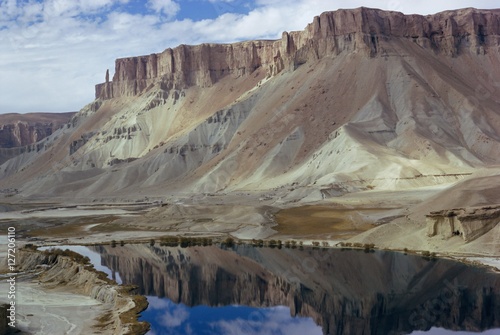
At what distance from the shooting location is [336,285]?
161 feet

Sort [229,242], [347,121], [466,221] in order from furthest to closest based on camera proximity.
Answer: [347,121] < [229,242] < [466,221]

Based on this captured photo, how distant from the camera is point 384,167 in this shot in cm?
12388

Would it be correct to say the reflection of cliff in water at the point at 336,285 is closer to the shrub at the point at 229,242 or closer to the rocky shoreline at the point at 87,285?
the rocky shoreline at the point at 87,285

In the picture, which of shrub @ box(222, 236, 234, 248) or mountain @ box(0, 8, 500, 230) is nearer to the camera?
shrub @ box(222, 236, 234, 248)

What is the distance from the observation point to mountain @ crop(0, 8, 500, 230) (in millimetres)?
129000

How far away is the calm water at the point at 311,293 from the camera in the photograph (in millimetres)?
38906

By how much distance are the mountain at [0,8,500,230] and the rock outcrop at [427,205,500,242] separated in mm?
53182

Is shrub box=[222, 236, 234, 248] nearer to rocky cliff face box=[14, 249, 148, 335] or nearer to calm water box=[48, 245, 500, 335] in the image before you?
calm water box=[48, 245, 500, 335]

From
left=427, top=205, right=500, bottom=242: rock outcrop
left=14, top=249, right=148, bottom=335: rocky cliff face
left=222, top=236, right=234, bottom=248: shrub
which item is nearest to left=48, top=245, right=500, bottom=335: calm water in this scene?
left=14, top=249, right=148, bottom=335: rocky cliff face

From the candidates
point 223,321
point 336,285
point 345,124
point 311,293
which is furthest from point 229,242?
point 345,124

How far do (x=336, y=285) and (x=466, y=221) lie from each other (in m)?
15.4

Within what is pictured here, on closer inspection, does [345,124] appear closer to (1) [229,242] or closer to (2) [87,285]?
(1) [229,242]

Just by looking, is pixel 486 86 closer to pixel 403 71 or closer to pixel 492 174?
pixel 403 71

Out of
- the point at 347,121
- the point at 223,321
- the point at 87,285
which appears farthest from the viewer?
the point at 347,121
